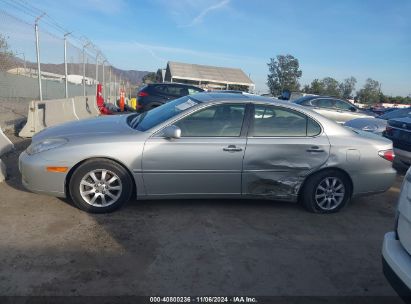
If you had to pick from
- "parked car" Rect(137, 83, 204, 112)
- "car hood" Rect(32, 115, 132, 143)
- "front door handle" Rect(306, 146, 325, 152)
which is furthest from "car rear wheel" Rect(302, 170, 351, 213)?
"parked car" Rect(137, 83, 204, 112)

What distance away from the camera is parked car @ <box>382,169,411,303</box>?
2523 millimetres

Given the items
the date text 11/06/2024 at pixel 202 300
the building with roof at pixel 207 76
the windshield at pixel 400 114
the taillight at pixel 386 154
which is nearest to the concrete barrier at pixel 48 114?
the date text 11/06/2024 at pixel 202 300

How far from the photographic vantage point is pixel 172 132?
4590mm

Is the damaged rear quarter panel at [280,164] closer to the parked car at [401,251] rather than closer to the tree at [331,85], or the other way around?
the parked car at [401,251]

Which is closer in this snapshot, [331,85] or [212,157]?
[212,157]

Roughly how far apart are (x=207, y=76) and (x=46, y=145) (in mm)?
51987

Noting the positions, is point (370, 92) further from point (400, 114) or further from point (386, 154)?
point (386, 154)

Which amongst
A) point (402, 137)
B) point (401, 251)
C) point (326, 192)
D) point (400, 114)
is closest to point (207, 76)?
point (400, 114)

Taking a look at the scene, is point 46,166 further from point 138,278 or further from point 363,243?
point 363,243

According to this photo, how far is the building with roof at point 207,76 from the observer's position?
5288 cm

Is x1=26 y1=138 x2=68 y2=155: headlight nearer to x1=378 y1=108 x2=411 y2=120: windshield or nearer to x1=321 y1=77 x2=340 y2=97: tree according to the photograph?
x1=378 y1=108 x2=411 y2=120: windshield

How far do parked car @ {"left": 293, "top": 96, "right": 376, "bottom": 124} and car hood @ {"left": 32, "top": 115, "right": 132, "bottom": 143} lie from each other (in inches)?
368

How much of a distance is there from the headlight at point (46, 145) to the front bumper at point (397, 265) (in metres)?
3.60

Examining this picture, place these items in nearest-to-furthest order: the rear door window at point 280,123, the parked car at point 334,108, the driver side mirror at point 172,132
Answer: the driver side mirror at point 172,132, the rear door window at point 280,123, the parked car at point 334,108
